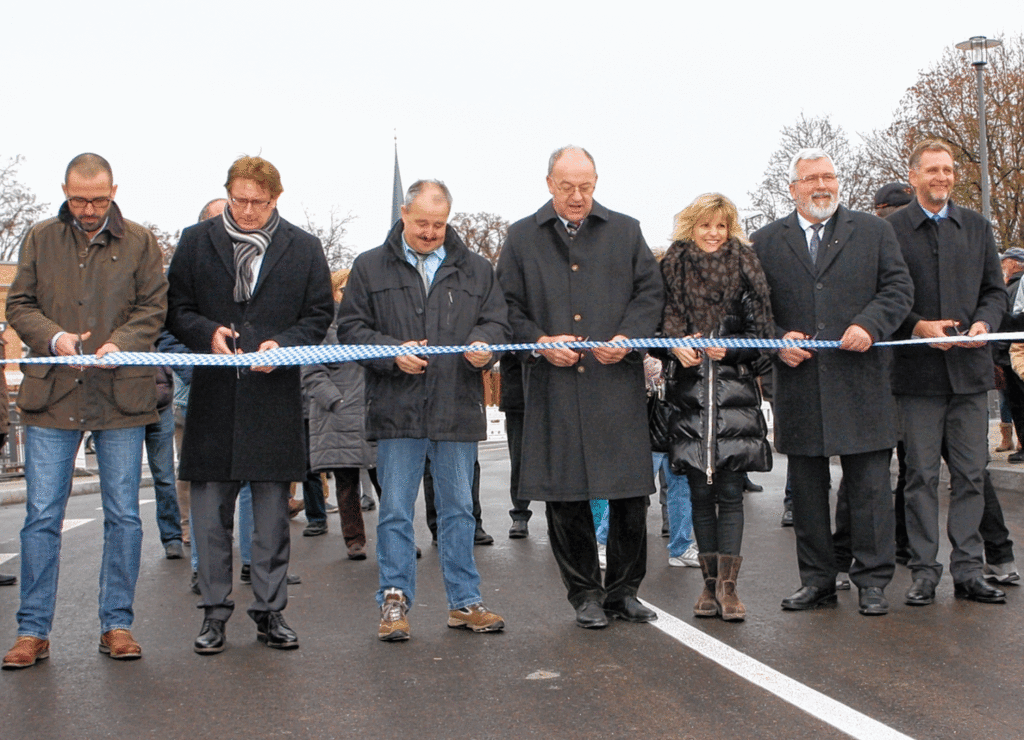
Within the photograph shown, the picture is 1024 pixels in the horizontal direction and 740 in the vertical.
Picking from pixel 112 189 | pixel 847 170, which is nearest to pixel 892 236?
pixel 112 189

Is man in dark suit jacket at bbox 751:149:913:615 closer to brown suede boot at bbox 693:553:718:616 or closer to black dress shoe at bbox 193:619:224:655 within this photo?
brown suede boot at bbox 693:553:718:616

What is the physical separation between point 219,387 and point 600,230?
2.06m

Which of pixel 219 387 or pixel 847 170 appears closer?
pixel 219 387

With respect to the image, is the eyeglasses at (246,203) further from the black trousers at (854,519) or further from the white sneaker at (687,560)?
the white sneaker at (687,560)

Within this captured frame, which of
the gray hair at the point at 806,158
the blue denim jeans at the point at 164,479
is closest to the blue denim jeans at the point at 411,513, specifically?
the gray hair at the point at 806,158

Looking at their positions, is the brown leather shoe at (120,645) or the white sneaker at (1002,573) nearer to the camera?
the brown leather shoe at (120,645)

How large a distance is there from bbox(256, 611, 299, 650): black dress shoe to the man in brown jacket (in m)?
0.58

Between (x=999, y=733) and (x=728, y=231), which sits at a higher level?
(x=728, y=231)

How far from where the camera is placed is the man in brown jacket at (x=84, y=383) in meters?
5.54

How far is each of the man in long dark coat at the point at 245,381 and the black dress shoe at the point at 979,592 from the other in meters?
3.44

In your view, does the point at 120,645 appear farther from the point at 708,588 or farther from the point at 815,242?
the point at 815,242

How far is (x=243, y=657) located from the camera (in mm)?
5531

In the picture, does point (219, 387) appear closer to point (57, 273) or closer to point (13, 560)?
point (57, 273)

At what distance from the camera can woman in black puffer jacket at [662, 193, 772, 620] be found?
20.1ft
